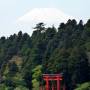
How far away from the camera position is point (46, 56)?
266ft

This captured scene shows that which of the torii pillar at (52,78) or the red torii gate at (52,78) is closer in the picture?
the red torii gate at (52,78)

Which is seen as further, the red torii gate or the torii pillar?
the torii pillar

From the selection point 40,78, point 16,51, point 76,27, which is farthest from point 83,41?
point 16,51

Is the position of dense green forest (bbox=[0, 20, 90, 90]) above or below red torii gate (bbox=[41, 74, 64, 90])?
above

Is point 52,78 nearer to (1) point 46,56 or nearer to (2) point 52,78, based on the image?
(2) point 52,78

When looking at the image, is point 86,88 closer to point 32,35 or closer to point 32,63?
point 32,63

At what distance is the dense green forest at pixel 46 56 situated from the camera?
69000mm

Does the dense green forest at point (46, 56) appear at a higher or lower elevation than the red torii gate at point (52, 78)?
higher

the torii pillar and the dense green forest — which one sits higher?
the dense green forest

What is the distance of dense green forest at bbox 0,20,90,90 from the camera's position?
69.0 m

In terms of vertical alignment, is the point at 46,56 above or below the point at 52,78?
above

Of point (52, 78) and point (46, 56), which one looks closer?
point (52, 78)

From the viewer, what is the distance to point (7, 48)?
325 ft

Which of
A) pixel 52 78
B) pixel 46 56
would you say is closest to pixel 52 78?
pixel 52 78
